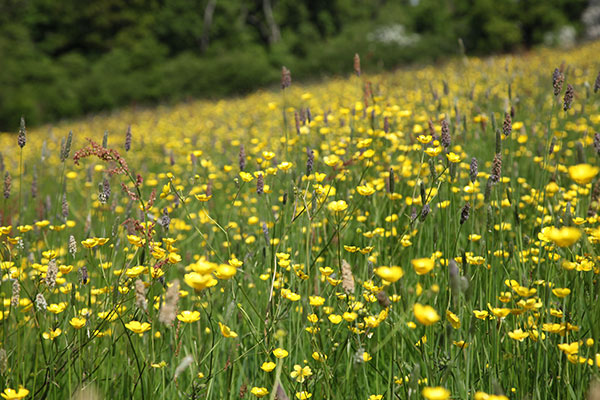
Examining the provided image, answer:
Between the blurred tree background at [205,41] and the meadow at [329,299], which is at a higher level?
the blurred tree background at [205,41]

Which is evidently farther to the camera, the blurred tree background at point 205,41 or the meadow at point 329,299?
the blurred tree background at point 205,41

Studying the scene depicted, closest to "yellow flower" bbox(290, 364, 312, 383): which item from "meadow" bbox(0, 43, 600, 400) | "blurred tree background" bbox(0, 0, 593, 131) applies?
"meadow" bbox(0, 43, 600, 400)

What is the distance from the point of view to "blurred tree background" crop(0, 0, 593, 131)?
48.9ft

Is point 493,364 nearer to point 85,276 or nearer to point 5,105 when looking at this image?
point 85,276

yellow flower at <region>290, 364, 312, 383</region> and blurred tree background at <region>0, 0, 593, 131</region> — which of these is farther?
blurred tree background at <region>0, 0, 593, 131</region>

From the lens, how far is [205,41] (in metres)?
23.3

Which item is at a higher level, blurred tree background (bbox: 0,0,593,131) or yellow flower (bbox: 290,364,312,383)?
blurred tree background (bbox: 0,0,593,131)

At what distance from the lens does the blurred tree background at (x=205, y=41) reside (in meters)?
14.9

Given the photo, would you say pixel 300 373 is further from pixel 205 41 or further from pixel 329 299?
pixel 205 41

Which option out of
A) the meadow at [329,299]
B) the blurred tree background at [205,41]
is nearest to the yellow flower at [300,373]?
the meadow at [329,299]

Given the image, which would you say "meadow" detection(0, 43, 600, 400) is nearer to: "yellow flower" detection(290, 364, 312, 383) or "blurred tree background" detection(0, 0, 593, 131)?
"yellow flower" detection(290, 364, 312, 383)

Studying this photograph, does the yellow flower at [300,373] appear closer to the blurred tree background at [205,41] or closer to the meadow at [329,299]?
the meadow at [329,299]

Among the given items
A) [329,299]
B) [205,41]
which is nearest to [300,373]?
[329,299]

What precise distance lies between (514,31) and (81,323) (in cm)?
1631
